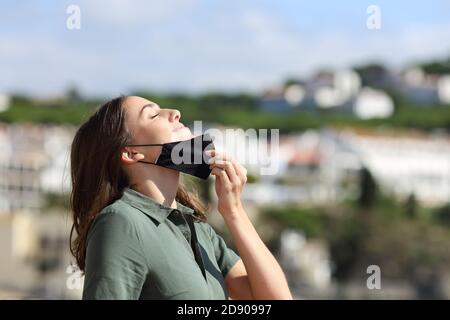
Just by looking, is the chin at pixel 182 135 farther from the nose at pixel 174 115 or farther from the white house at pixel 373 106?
the white house at pixel 373 106

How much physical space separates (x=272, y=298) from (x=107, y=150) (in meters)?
0.36

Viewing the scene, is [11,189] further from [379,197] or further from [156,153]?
[156,153]

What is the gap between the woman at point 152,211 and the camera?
168 cm

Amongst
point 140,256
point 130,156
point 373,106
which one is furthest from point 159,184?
point 373,106

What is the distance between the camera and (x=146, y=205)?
1759mm

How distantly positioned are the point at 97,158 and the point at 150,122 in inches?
4.1

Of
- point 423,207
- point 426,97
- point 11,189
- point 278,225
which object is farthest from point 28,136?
point 426,97

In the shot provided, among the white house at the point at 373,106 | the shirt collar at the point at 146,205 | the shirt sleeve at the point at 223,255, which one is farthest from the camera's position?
the white house at the point at 373,106

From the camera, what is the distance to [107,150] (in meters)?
1.83

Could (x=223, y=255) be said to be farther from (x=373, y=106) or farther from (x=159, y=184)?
(x=373, y=106)

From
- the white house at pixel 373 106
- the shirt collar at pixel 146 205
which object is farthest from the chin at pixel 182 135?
the white house at pixel 373 106

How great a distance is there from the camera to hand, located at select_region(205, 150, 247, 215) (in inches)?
70.5

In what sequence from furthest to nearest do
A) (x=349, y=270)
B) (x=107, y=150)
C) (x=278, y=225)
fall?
(x=278, y=225) < (x=349, y=270) < (x=107, y=150)
